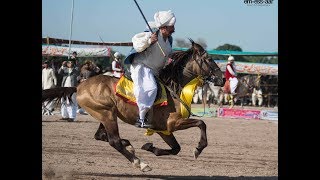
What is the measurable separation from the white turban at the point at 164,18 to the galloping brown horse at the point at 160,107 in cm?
69

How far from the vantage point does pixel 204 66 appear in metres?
10.8

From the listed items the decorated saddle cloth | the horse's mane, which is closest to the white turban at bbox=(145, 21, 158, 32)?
the horse's mane

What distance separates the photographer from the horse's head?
1070 cm

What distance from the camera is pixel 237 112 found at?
2558 cm

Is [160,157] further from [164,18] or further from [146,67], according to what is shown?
[164,18]

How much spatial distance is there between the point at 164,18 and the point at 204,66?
1.07 metres

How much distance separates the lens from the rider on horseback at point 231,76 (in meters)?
24.1

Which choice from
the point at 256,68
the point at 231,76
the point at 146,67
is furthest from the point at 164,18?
the point at 256,68

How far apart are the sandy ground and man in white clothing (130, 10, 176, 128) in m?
1.09

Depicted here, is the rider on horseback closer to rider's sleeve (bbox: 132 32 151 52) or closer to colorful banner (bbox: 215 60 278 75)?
colorful banner (bbox: 215 60 278 75)

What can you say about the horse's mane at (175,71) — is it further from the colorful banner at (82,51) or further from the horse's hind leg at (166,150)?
the colorful banner at (82,51)
